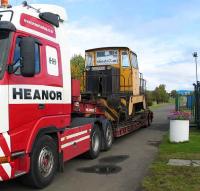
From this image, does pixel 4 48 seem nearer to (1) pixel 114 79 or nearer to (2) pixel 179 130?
(2) pixel 179 130

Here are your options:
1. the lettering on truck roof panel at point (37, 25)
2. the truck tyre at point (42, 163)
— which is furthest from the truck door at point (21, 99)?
the truck tyre at point (42, 163)

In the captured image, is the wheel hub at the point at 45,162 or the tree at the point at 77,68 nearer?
the wheel hub at the point at 45,162

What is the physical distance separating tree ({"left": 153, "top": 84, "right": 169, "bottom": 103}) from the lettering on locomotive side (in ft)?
319

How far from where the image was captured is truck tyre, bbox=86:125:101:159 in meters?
11.9

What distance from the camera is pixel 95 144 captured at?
487 inches

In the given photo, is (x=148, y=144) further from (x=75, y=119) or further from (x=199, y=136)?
(x=75, y=119)

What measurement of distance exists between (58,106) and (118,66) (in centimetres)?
949

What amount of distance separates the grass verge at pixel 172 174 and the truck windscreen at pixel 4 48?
11.8 feet

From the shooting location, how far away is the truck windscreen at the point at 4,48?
7344mm

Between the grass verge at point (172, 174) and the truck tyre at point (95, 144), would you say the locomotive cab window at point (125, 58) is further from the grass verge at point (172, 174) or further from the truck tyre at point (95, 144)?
the truck tyre at point (95, 144)

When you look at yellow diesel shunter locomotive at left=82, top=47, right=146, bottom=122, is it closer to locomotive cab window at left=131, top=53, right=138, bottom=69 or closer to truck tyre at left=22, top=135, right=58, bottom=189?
locomotive cab window at left=131, top=53, right=138, bottom=69

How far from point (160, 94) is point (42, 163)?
347 feet

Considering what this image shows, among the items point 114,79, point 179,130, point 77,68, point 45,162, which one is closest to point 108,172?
point 45,162

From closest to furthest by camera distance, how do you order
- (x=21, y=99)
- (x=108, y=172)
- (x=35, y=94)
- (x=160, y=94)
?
(x=21, y=99), (x=35, y=94), (x=108, y=172), (x=160, y=94)
